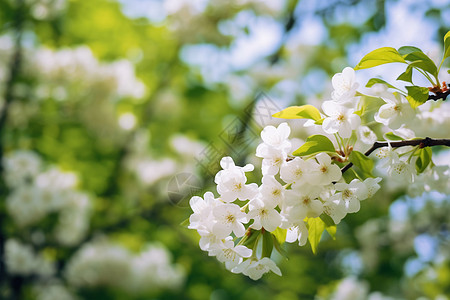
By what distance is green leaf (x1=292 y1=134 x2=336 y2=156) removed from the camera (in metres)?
1.09

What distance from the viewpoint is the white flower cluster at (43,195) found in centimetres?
406

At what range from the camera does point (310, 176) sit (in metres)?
1.04

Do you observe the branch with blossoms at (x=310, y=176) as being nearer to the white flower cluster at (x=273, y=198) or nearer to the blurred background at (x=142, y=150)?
the white flower cluster at (x=273, y=198)

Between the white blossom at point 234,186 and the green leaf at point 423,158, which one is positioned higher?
the white blossom at point 234,186

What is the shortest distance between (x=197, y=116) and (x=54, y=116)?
1.72 metres

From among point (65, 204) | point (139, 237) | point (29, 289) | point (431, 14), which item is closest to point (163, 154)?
point (139, 237)

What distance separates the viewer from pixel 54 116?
15.8ft

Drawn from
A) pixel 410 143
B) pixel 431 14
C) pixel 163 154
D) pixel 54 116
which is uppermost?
pixel 54 116

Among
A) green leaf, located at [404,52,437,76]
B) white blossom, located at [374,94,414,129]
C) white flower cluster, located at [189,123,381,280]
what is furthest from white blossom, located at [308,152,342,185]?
green leaf, located at [404,52,437,76]

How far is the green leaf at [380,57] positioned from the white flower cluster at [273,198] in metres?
0.28

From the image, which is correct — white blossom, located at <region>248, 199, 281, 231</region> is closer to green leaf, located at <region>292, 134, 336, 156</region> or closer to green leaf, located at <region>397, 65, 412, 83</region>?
green leaf, located at <region>292, 134, 336, 156</region>

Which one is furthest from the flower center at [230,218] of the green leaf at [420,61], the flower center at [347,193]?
the green leaf at [420,61]

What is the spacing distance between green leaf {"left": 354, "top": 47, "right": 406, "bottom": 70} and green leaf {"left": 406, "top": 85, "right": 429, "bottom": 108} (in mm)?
83

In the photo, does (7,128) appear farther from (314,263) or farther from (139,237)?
(314,263)
